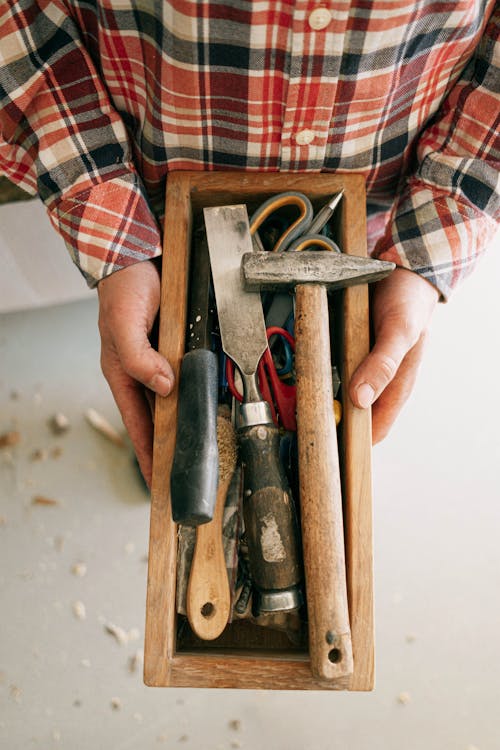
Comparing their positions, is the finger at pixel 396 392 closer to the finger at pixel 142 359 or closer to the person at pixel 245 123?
the person at pixel 245 123

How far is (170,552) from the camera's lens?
534mm

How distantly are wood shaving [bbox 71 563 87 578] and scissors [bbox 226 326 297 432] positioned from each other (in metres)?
0.52

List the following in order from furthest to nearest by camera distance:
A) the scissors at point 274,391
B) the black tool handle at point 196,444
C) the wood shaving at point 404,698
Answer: the wood shaving at point 404,698 → the scissors at point 274,391 → the black tool handle at point 196,444

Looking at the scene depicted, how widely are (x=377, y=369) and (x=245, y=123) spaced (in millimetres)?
266

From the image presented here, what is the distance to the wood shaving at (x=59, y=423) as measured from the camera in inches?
40.8

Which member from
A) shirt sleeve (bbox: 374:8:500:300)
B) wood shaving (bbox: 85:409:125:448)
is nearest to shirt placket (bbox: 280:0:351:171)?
shirt sleeve (bbox: 374:8:500:300)

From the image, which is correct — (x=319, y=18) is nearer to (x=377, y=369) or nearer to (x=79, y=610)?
(x=377, y=369)

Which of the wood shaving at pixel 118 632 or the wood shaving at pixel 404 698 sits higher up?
the wood shaving at pixel 118 632

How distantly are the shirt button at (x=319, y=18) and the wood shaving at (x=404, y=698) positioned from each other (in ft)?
2.84

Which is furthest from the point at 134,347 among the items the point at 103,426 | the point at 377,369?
the point at 103,426

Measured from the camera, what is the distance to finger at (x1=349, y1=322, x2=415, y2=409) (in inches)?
21.9

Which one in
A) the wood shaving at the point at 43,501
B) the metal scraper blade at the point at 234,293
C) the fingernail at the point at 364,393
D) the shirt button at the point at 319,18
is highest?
the shirt button at the point at 319,18

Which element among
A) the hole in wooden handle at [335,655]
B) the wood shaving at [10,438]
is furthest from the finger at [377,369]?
the wood shaving at [10,438]

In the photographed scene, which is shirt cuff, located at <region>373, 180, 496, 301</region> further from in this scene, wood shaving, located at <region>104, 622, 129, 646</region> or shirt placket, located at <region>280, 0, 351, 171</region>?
wood shaving, located at <region>104, 622, 129, 646</region>
